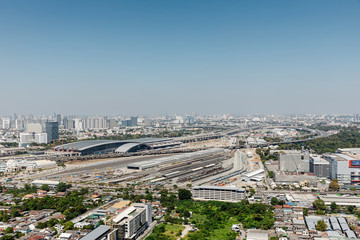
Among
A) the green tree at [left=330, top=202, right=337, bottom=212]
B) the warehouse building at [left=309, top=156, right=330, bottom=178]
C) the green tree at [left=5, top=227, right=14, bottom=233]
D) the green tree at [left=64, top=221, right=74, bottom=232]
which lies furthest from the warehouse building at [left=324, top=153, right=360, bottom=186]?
the green tree at [left=5, top=227, right=14, bottom=233]

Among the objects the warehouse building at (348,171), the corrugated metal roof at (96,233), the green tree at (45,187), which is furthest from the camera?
the warehouse building at (348,171)

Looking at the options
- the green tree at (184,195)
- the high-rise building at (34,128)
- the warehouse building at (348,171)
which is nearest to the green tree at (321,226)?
the green tree at (184,195)

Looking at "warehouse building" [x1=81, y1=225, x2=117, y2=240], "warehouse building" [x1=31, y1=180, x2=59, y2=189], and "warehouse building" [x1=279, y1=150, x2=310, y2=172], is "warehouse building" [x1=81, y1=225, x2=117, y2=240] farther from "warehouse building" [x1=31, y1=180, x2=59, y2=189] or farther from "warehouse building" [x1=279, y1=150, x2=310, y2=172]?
"warehouse building" [x1=279, y1=150, x2=310, y2=172]

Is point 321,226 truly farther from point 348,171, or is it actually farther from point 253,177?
point 348,171

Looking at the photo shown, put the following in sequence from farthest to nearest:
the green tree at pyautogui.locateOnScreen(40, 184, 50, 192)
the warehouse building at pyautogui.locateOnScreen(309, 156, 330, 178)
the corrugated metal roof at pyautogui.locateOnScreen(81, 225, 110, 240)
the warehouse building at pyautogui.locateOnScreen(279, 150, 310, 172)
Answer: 1. the warehouse building at pyautogui.locateOnScreen(279, 150, 310, 172)
2. the warehouse building at pyautogui.locateOnScreen(309, 156, 330, 178)
3. the green tree at pyautogui.locateOnScreen(40, 184, 50, 192)
4. the corrugated metal roof at pyautogui.locateOnScreen(81, 225, 110, 240)

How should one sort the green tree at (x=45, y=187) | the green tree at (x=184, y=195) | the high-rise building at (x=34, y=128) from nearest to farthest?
1. the green tree at (x=184, y=195)
2. the green tree at (x=45, y=187)
3. the high-rise building at (x=34, y=128)

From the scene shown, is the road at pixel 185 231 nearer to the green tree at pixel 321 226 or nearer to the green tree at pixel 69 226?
the green tree at pixel 69 226

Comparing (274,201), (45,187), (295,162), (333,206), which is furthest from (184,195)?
(295,162)

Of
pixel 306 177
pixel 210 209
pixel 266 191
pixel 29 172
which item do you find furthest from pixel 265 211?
pixel 29 172
